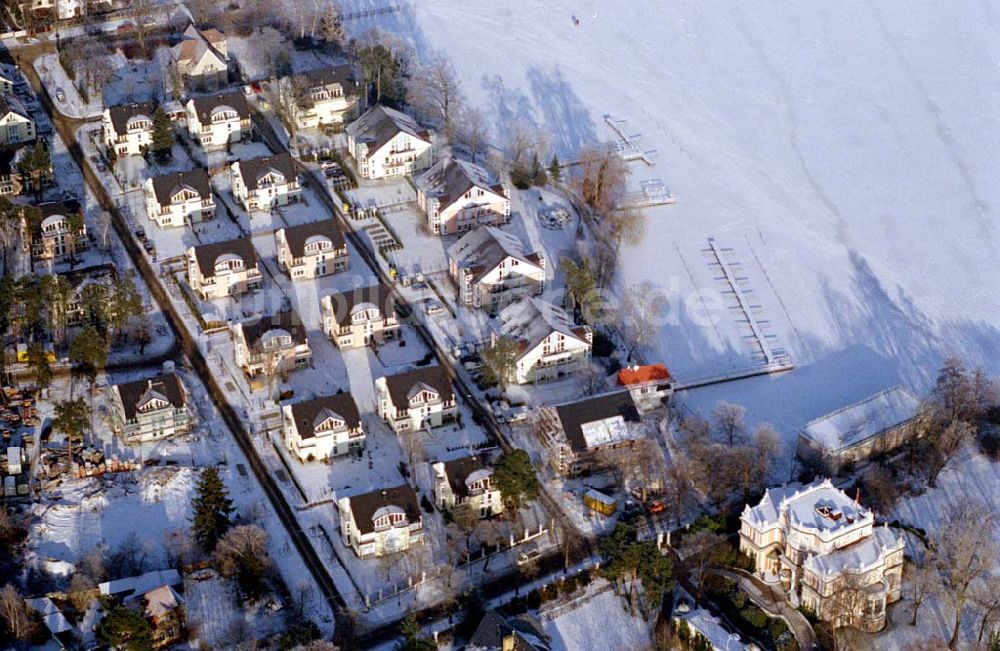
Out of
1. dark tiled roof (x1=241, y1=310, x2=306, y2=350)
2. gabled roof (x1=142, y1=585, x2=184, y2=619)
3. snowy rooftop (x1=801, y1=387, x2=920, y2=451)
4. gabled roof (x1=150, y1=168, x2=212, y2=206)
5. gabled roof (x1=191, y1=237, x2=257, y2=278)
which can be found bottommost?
gabled roof (x1=142, y1=585, x2=184, y2=619)

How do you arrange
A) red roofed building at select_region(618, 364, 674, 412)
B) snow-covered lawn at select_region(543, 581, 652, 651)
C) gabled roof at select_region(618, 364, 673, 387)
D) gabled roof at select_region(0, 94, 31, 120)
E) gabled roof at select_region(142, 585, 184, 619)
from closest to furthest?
gabled roof at select_region(142, 585, 184, 619), snow-covered lawn at select_region(543, 581, 652, 651), red roofed building at select_region(618, 364, 674, 412), gabled roof at select_region(618, 364, 673, 387), gabled roof at select_region(0, 94, 31, 120)

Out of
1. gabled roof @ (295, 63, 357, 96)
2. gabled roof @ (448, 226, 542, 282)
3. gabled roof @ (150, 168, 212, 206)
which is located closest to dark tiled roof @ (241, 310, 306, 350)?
gabled roof @ (448, 226, 542, 282)

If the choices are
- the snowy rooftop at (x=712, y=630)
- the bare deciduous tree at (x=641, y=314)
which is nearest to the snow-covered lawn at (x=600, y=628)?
the snowy rooftop at (x=712, y=630)

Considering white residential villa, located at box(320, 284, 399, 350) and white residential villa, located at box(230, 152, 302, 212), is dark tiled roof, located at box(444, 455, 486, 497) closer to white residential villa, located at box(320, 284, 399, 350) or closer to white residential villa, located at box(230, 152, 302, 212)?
white residential villa, located at box(320, 284, 399, 350)

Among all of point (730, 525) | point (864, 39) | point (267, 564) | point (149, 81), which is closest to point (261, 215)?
point (149, 81)

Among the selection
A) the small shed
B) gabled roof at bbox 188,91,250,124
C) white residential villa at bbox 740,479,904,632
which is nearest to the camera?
white residential villa at bbox 740,479,904,632

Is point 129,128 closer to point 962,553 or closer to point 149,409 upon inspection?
point 149,409

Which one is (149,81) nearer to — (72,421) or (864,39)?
(72,421)

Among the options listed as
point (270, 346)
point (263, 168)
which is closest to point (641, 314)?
point (270, 346)
